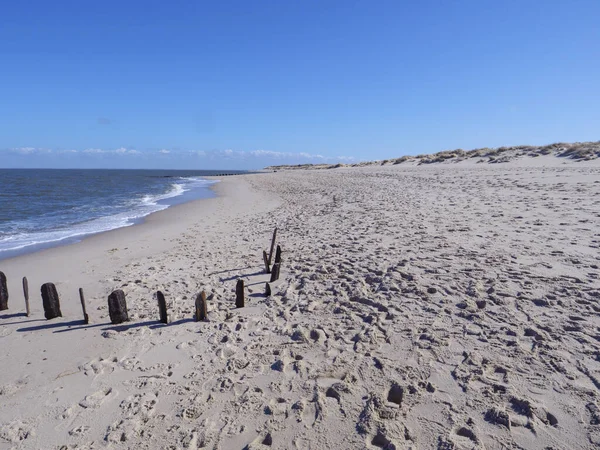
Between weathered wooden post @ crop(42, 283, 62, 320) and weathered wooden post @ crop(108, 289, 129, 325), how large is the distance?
961 mm

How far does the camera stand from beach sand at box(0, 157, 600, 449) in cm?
310

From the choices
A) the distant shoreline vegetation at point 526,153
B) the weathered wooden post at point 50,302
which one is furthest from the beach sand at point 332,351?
the distant shoreline vegetation at point 526,153

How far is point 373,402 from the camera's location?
3332 mm

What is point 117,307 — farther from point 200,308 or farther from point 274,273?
point 274,273

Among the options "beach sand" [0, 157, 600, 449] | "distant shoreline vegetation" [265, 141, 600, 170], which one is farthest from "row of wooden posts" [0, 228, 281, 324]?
"distant shoreline vegetation" [265, 141, 600, 170]

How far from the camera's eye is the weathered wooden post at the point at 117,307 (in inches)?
202

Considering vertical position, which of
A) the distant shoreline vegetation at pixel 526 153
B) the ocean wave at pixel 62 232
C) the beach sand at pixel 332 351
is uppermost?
the distant shoreline vegetation at pixel 526 153

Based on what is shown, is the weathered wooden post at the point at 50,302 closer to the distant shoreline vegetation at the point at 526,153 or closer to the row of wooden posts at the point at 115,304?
the row of wooden posts at the point at 115,304

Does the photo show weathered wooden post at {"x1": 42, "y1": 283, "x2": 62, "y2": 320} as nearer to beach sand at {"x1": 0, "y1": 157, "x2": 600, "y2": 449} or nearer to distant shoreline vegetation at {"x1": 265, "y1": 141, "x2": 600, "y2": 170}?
beach sand at {"x1": 0, "y1": 157, "x2": 600, "y2": 449}

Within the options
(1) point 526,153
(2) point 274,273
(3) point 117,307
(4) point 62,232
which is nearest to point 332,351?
(2) point 274,273

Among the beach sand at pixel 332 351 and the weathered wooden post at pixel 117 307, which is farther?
the weathered wooden post at pixel 117 307

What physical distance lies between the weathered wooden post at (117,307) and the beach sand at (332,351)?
21cm

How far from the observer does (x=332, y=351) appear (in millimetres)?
4191

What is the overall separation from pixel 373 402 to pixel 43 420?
2937 millimetres
